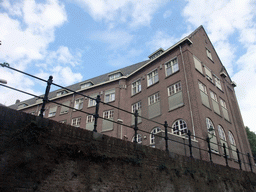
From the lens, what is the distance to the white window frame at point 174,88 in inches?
716

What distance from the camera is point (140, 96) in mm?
22047

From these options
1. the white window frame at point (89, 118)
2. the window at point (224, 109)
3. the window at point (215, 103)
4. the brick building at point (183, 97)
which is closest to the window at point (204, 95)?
the brick building at point (183, 97)

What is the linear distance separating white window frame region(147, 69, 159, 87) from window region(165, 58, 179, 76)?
→ 1.41 meters

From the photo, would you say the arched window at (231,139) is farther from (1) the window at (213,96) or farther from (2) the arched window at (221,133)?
(1) the window at (213,96)

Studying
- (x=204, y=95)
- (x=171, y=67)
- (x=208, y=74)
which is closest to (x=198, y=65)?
(x=208, y=74)

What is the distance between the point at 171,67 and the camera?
19.9m

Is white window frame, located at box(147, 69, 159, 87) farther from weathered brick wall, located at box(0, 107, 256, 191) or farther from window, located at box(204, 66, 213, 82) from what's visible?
weathered brick wall, located at box(0, 107, 256, 191)

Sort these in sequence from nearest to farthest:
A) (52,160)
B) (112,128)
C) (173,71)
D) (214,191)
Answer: (52,160), (214,191), (173,71), (112,128)

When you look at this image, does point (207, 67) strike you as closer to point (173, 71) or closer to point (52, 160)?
point (173, 71)

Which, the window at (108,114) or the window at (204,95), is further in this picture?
the window at (108,114)

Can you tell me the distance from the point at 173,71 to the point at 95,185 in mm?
16580

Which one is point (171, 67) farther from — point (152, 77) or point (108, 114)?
point (108, 114)

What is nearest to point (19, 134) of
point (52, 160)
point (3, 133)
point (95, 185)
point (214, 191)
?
point (3, 133)

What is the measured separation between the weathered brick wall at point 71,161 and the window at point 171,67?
46.4 ft
